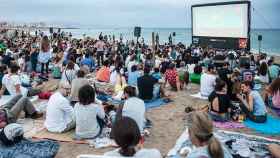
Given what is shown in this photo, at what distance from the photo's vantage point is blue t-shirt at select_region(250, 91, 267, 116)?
6816 mm

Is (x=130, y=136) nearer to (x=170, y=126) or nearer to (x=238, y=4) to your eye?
(x=170, y=126)

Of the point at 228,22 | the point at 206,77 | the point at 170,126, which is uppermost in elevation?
the point at 228,22

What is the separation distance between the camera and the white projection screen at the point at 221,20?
1673 centimetres

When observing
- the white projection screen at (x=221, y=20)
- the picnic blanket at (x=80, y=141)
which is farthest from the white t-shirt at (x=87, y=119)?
the white projection screen at (x=221, y=20)

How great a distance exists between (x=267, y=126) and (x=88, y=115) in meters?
3.70

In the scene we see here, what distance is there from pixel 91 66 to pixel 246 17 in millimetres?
8031

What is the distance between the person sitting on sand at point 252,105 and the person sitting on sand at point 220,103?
1.24 ft

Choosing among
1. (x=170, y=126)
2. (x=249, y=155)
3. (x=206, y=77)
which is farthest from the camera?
(x=206, y=77)

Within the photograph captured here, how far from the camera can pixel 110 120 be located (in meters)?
6.38

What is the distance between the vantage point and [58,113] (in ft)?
19.9

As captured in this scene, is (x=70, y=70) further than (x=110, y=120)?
Yes

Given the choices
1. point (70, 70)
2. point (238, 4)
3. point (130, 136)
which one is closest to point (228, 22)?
point (238, 4)

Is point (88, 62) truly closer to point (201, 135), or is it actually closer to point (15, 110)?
point (15, 110)

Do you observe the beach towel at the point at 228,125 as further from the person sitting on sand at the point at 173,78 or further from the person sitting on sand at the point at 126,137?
the person sitting on sand at the point at 126,137
